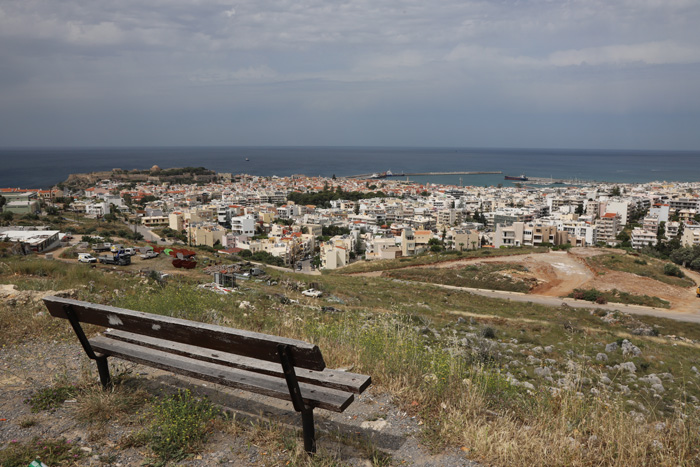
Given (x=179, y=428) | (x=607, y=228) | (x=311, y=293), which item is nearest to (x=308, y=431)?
(x=179, y=428)

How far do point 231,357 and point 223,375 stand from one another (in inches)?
5.4

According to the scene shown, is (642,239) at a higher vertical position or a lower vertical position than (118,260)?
lower

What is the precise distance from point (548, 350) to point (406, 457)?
737 centimetres

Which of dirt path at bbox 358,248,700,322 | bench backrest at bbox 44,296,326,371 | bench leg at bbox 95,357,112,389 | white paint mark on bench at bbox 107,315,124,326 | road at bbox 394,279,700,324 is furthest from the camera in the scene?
dirt path at bbox 358,248,700,322

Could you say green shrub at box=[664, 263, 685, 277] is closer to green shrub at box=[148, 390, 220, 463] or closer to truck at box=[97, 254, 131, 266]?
truck at box=[97, 254, 131, 266]

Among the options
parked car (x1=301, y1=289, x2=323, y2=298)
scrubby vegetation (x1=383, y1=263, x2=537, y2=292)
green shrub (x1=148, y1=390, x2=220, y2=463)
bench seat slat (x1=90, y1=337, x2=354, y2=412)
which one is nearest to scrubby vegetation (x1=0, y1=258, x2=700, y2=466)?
green shrub (x1=148, y1=390, x2=220, y2=463)

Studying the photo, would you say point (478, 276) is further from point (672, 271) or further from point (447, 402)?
point (447, 402)

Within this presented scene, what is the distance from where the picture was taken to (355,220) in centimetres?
5047

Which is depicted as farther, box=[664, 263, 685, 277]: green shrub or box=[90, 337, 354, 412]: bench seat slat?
box=[664, 263, 685, 277]: green shrub

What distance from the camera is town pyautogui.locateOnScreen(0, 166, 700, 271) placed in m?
35.3

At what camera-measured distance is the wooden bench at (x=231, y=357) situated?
208cm

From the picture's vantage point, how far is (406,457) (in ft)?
7.52

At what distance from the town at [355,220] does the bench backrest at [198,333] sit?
1867cm

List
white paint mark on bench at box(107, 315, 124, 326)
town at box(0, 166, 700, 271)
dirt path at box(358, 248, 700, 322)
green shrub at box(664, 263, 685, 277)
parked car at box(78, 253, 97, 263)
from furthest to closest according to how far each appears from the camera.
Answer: town at box(0, 166, 700, 271)
green shrub at box(664, 263, 685, 277)
dirt path at box(358, 248, 700, 322)
parked car at box(78, 253, 97, 263)
white paint mark on bench at box(107, 315, 124, 326)
